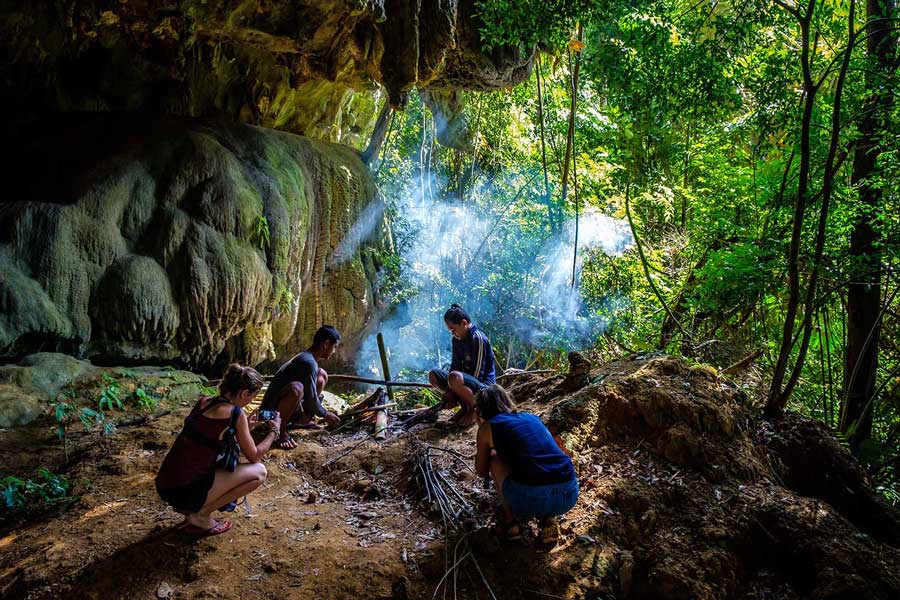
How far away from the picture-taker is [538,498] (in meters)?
3.45

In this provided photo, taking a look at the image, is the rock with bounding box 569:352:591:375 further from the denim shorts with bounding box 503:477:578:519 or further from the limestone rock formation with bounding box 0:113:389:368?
the limestone rock formation with bounding box 0:113:389:368

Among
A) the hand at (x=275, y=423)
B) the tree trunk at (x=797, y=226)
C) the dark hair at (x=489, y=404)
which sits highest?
the tree trunk at (x=797, y=226)

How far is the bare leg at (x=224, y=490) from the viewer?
3.52 metres

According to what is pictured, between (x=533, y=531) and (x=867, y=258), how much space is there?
483cm

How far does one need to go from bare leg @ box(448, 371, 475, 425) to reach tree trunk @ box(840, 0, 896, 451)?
425cm

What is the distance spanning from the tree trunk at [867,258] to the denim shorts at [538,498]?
14.4 ft

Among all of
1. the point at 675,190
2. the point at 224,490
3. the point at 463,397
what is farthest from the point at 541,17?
the point at 675,190

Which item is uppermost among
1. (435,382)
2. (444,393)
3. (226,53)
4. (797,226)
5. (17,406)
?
(226,53)

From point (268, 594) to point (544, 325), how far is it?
1041cm

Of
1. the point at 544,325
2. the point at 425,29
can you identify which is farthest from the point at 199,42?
the point at 544,325

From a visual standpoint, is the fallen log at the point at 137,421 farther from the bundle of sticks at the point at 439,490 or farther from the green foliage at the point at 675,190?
the green foliage at the point at 675,190

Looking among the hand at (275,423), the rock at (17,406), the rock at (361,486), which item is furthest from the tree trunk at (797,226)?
the rock at (17,406)

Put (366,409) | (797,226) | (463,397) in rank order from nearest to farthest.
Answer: (797,226) < (463,397) < (366,409)

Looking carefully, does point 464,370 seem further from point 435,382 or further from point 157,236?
point 157,236
